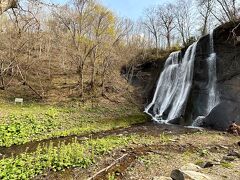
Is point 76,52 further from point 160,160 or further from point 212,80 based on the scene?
point 160,160

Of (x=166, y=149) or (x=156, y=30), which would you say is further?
(x=156, y=30)

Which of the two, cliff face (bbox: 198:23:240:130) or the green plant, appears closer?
the green plant

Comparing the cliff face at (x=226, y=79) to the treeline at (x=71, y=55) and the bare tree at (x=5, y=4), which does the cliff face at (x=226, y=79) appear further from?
the bare tree at (x=5, y=4)

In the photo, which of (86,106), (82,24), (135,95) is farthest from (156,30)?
(86,106)

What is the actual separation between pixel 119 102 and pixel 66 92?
178 inches

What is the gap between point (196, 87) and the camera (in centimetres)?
1958

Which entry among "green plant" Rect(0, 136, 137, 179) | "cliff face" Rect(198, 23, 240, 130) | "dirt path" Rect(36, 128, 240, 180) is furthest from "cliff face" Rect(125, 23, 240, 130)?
"green plant" Rect(0, 136, 137, 179)

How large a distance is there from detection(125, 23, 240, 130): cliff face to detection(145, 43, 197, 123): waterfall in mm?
663

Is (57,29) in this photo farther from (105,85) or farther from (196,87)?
(196,87)

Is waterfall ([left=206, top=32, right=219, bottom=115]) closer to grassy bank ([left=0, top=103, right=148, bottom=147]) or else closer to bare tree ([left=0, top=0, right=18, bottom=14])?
grassy bank ([left=0, top=103, right=148, bottom=147])

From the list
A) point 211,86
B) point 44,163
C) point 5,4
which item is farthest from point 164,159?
point 211,86

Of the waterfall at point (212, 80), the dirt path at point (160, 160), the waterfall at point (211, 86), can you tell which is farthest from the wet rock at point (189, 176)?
the waterfall at point (212, 80)

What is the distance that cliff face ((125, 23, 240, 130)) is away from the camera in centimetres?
1625

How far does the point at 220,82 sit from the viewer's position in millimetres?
18188
